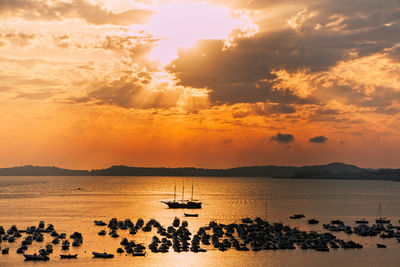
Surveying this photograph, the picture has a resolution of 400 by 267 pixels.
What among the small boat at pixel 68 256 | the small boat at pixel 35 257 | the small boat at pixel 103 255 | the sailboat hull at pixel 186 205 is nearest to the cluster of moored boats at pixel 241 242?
the small boat at pixel 103 255

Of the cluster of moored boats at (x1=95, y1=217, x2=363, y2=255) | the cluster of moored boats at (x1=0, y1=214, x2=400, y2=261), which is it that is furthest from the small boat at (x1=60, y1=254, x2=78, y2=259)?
the cluster of moored boats at (x1=95, y1=217, x2=363, y2=255)

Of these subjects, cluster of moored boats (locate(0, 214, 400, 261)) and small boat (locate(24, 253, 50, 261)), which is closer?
small boat (locate(24, 253, 50, 261))

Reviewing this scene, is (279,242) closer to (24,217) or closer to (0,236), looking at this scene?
(0,236)

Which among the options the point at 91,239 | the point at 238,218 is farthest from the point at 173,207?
the point at 91,239

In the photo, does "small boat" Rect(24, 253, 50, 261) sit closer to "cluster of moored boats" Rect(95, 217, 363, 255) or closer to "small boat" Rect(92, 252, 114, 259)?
"small boat" Rect(92, 252, 114, 259)

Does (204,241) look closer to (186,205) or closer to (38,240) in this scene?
(38,240)

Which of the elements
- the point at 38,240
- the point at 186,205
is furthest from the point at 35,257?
the point at 186,205

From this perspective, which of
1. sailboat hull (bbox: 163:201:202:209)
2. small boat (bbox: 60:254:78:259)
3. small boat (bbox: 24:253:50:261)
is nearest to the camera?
small boat (bbox: 24:253:50:261)

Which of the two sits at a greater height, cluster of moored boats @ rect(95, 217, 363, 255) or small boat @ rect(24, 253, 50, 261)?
cluster of moored boats @ rect(95, 217, 363, 255)

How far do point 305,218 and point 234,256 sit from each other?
266 feet

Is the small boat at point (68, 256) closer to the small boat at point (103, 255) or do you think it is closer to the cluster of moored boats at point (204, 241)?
the cluster of moored boats at point (204, 241)

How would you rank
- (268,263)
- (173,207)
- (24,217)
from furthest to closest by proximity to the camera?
(173,207) → (24,217) → (268,263)

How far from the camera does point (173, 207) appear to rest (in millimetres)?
192125

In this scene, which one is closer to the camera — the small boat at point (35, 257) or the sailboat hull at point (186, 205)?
the small boat at point (35, 257)
